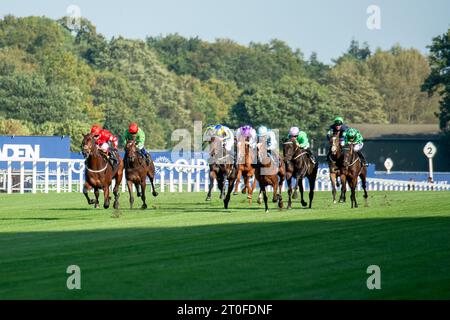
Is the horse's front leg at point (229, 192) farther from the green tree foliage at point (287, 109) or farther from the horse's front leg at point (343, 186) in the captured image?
the green tree foliage at point (287, 109)

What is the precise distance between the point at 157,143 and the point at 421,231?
95250mm

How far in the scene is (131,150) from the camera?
28.1 m

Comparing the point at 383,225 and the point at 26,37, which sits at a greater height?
the point at 26,37

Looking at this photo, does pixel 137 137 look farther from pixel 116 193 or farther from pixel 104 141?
pixel 116 193

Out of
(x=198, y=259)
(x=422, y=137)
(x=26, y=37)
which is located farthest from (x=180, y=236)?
(x=26, y=37)

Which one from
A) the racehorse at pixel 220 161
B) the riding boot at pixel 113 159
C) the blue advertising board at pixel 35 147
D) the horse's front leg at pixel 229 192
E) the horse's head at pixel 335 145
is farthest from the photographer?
the blue advertising board at pixel 35 147

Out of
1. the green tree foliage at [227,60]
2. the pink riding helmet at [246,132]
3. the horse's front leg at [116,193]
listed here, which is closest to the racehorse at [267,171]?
the pink riding helmet at [246,132]

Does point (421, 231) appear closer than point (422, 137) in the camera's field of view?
Yes

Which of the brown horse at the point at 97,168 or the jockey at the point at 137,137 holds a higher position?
the jockey at the point at 137,137

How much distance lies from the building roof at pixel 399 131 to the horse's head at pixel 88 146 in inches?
3196

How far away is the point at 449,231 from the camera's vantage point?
20641 mm

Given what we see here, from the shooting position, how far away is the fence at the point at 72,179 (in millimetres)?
41781
